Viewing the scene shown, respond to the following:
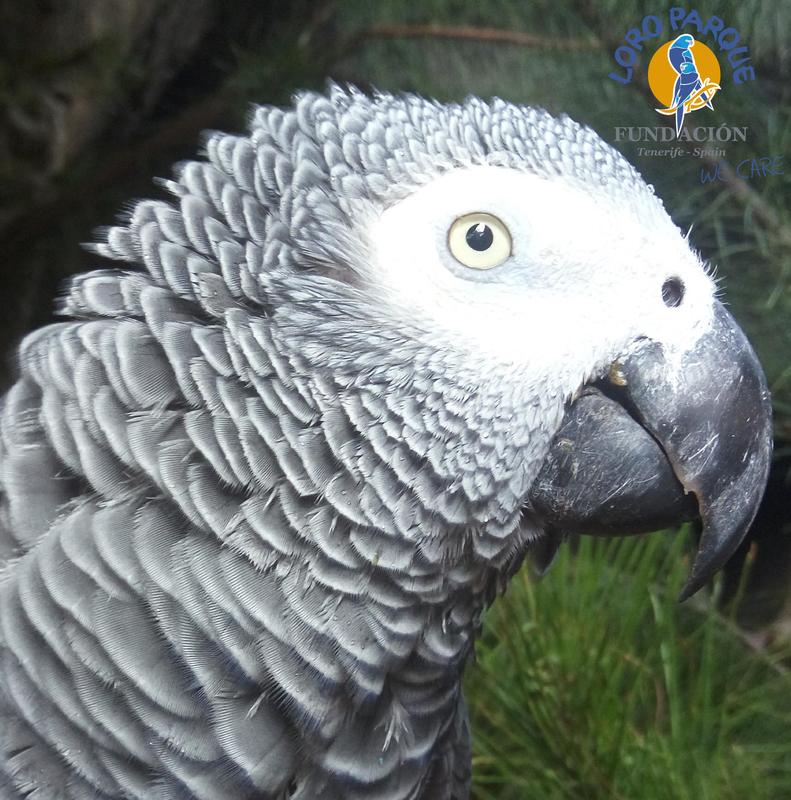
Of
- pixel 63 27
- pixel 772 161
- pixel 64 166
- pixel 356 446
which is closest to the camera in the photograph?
pixel 356 446

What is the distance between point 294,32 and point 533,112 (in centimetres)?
105

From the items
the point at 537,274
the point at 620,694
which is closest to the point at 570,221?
the point at 537,274

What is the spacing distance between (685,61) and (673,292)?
1.73ft

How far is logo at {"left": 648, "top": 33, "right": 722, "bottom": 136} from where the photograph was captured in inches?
39.6

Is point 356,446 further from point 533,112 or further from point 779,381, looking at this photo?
point 779,381

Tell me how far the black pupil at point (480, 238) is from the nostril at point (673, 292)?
5.9 inches

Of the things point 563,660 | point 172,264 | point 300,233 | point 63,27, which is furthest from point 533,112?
point 63,27

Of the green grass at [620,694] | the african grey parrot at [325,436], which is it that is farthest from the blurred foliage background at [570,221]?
the african grey parrot at [325,436]

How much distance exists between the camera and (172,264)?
0.66 metres

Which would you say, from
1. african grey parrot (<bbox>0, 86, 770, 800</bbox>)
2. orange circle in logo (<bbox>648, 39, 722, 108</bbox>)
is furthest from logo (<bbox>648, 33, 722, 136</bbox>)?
african grey parrot (<bbox>0, 86, 770, 800</bbox>)

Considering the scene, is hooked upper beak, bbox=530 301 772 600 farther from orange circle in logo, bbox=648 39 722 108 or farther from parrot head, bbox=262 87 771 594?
orange circle in logo, bbox=648 39 722 108

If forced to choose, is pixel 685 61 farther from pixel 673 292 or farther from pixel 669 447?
pixel 669 447

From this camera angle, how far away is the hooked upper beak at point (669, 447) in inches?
24.9

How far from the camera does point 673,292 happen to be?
650 millimetres
